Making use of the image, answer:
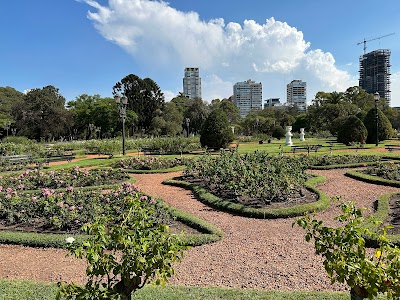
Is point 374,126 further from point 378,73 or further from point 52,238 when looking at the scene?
point 378,73

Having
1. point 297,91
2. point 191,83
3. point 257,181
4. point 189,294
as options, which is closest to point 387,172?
point 257,181

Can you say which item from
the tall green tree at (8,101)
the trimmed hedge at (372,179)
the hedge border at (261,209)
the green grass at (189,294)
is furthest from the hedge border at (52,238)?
the tall green tree at (8,101)

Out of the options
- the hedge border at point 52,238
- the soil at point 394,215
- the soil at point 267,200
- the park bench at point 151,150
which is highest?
the park bench at point 151,150

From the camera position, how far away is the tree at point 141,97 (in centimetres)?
5615

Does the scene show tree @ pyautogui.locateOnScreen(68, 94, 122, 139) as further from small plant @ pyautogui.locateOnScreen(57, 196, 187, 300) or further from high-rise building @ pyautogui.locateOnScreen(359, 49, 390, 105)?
high-rise building @ pyautogui.locateOnScreen(359, 49, 390, 105)

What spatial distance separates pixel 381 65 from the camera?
119625 mm

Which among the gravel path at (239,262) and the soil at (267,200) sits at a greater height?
the soil at (267,200)

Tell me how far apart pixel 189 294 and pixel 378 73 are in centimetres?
13556

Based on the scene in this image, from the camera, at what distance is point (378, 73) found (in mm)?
119188

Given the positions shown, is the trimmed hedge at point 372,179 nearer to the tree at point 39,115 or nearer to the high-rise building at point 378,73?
the tree at point 39,115

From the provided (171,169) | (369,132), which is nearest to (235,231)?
(171,169)

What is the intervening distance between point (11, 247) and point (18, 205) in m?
1.47

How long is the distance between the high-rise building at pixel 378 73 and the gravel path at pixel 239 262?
420 feet

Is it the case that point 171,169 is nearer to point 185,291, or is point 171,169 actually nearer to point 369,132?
point 185,291
